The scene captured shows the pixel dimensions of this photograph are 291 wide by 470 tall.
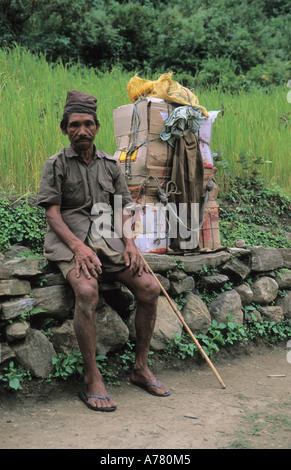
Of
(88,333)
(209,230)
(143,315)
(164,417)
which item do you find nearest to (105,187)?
(143,315)

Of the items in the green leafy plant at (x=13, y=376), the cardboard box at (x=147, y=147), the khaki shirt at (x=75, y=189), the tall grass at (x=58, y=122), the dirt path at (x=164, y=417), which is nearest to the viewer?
the dirt path at (x=164, y=417)

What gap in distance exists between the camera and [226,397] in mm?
3320

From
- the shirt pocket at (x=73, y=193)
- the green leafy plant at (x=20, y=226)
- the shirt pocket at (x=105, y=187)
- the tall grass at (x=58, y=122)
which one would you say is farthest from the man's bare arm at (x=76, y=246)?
the tall grass at (x=58, y=122)

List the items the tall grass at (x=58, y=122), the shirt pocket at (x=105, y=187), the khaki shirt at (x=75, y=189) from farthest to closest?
the tall grass at (x=58, y=122) → the shirt pocket at (x=105, y=187) → the khaki shirt at (x=75, y=189)

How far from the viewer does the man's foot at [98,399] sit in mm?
2951

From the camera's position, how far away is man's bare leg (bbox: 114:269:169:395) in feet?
10.6

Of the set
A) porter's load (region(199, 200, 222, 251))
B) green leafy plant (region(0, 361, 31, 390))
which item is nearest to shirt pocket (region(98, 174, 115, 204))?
porter's load (region(199, 200, 222, 251))

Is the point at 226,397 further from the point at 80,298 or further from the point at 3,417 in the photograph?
the point at 3,417

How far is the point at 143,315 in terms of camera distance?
3268mm

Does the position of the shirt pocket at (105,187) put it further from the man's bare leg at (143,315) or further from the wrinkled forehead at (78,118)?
the man's bare leg at (143,315)

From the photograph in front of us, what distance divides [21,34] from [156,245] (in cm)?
671

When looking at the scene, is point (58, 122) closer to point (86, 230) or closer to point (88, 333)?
point (86, 230)

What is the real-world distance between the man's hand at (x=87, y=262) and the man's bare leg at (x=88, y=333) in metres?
0.06

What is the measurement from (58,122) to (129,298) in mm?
2094
